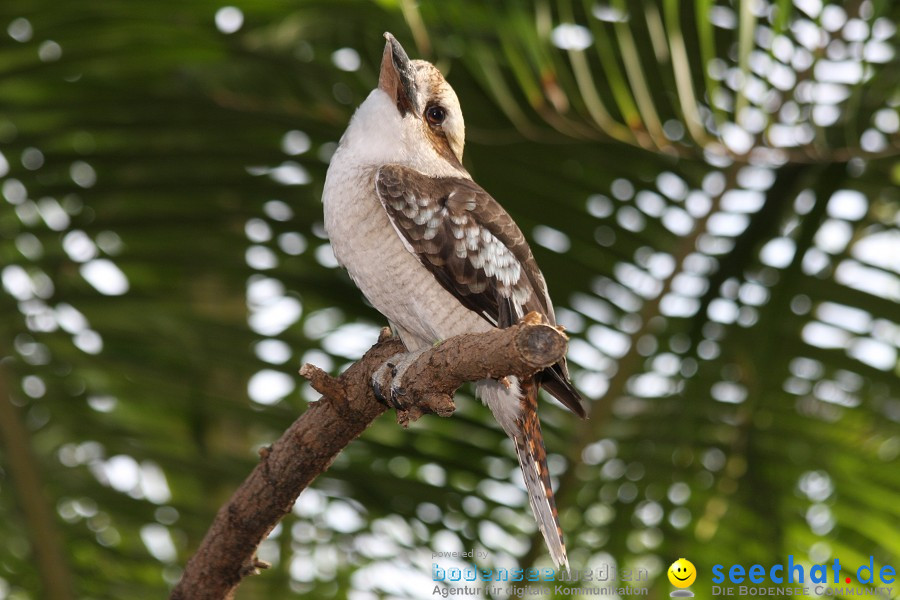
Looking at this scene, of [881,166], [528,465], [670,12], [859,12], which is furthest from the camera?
[881,166]

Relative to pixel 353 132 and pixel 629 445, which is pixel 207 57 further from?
pixel 629 445

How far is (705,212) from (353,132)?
113 cm

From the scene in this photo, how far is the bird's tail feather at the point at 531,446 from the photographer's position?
2746 millimetres

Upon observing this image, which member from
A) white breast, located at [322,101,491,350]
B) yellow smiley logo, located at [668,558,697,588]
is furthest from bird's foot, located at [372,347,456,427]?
yellow smiley logo, located at [668,558,697,588]

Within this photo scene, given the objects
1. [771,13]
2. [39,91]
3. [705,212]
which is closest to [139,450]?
[39,91]

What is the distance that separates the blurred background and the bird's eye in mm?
165

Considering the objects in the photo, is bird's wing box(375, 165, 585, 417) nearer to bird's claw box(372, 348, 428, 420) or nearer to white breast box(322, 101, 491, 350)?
white breast box(322, 101, 491, 350)

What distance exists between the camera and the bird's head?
318cm

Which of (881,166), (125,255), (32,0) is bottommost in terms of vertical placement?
(881,166)

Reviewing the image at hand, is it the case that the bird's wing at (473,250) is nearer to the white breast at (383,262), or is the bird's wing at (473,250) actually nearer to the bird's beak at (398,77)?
the white breast at (383,262)

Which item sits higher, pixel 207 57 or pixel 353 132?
pixel 207 57

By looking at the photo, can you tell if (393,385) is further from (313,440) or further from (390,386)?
(313,440)

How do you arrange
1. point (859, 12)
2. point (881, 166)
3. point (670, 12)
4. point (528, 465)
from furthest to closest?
1. point (881, 166)
2. point (859, 12)
3. point (528, 465)
4. point (670, 12)

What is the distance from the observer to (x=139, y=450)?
341 centimetres
